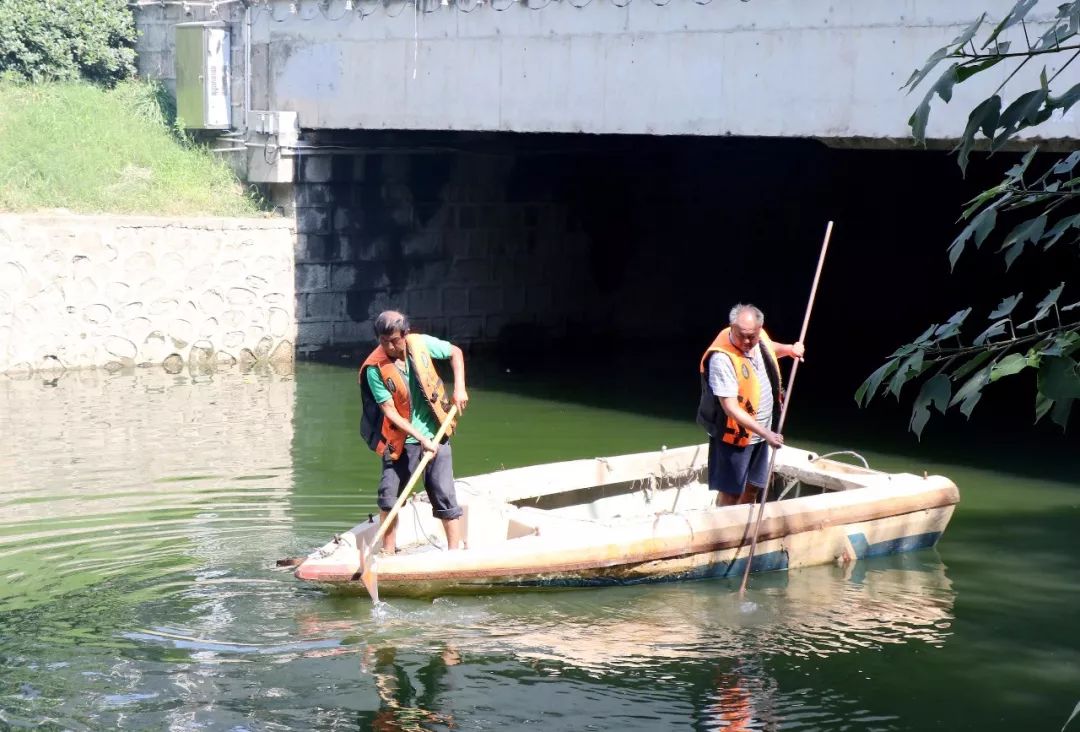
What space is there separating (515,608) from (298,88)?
10.5 metres

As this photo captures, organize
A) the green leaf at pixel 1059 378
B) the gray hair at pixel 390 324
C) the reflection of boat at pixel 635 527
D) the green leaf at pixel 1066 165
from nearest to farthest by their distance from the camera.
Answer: the green leaf at pixel 1059 378, the green leaf at pixel 1066 165, the gray hair at pixel 390 324, the reflection of boat at pixel 635 527

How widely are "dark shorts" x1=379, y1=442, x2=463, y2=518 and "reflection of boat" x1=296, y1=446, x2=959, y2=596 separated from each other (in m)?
0.27

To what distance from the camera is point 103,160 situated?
691 inches

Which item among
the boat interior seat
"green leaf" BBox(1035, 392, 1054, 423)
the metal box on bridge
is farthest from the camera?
the metal box on bridge

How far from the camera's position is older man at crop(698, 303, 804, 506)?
860 cm

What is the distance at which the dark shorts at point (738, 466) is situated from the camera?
29.2 ft

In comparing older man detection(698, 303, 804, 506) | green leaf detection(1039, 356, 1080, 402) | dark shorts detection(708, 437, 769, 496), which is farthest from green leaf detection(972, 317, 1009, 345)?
dark shorts detection(708, 437, 769, 496)

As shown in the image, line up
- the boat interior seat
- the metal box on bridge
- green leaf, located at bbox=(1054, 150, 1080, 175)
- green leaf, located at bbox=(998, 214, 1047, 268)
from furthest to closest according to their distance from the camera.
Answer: the metal box on bridge → the boat interior seat → green leaf, located at bbox=(1054, 150, 1080, 175) → green leaf, located at bbox=(998, 214, 1047, 268)

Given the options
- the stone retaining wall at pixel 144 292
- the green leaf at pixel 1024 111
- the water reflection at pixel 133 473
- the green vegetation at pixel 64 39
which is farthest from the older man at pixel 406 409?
the green vegetation at pixel 64 39

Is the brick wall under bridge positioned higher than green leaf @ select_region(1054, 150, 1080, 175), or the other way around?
green leaf @ select_region(1054, 150, 1080, 175)

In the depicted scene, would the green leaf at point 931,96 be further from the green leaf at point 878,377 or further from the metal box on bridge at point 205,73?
the metal box on bridge at point 205,73

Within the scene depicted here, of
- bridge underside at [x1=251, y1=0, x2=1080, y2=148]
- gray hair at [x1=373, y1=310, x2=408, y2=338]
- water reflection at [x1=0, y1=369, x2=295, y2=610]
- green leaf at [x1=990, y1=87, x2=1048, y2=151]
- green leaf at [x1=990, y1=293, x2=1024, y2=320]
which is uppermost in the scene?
bridge underside at [x1=251, y1=0, x2=1080, y2=148]

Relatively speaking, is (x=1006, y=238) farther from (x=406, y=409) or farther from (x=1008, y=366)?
(x=406, y=409)

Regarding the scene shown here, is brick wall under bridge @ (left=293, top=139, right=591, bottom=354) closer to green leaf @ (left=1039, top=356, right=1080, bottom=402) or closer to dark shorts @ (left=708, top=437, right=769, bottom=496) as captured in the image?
dark shorts @ (left=708, top=437, right=769, bottom=496)
